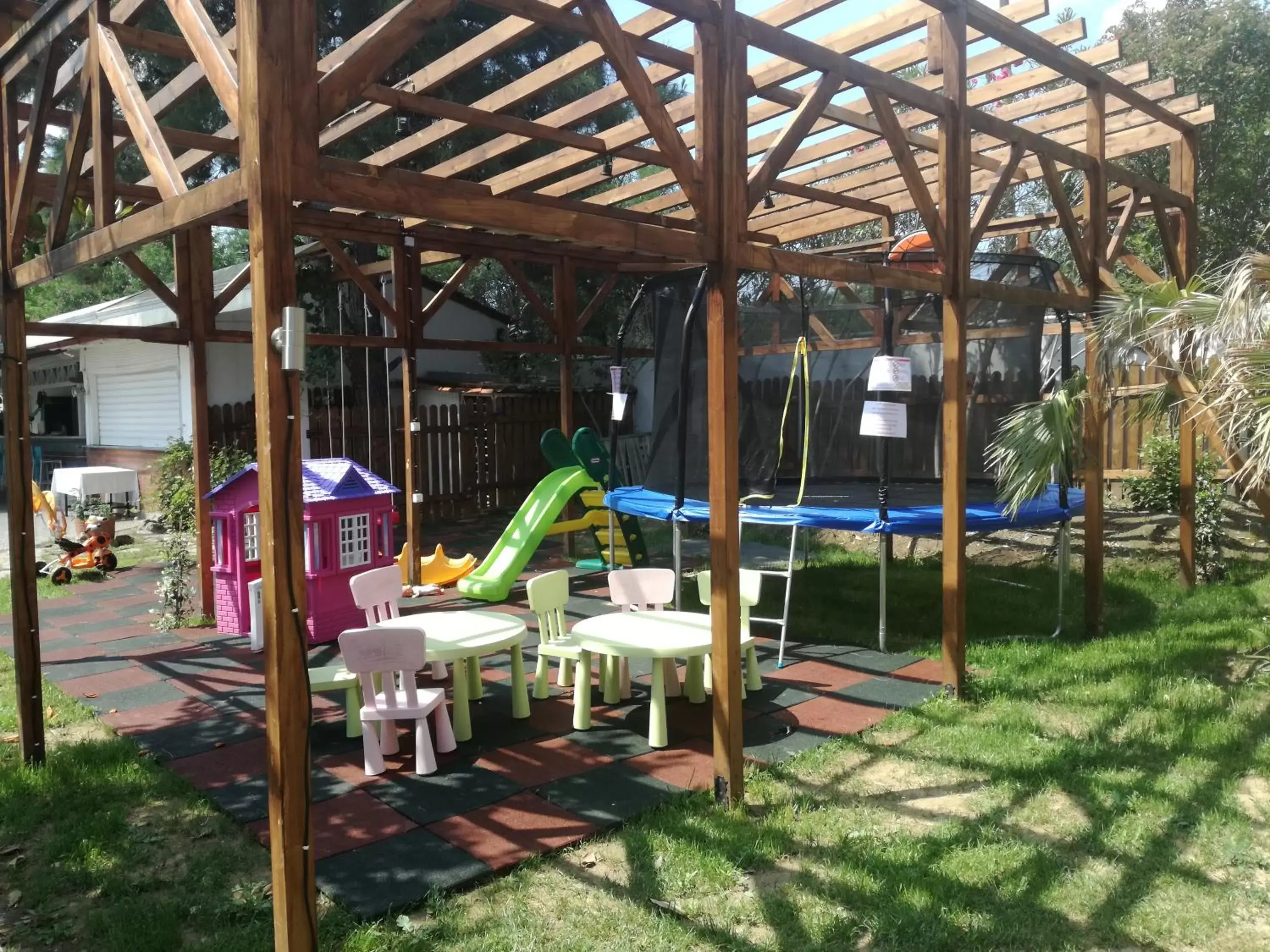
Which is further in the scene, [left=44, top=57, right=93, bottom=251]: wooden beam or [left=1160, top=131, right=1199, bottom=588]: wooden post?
[left=1160, top=131, right=1199, bottom=588]: wooden post

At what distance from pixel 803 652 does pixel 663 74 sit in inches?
159

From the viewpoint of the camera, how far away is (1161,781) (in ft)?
12.8

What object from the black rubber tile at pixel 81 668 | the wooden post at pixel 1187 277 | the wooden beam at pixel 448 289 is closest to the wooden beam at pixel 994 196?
the wooden post at pixel 1187 277

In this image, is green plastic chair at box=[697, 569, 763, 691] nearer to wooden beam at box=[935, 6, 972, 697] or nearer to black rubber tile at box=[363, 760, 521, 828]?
wooden beam at box=[935, 6, 972, 697]

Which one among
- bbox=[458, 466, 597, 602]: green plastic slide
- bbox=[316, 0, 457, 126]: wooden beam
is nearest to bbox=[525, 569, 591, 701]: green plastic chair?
bbox=[458, 466, 597, 602]: green plastic slide

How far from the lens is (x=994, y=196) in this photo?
17.6ft

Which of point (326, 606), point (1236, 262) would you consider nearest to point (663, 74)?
point (1236, 262)

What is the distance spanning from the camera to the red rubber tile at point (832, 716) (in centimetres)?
466

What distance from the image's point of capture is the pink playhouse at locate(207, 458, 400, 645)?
21.4 ft

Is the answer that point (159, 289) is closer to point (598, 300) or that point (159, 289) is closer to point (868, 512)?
point (598, 300)

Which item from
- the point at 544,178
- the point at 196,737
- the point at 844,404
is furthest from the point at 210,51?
the point at 844,404

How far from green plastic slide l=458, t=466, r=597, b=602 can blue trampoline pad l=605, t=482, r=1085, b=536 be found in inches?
23.3

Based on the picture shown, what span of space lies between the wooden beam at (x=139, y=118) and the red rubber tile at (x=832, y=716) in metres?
3.66

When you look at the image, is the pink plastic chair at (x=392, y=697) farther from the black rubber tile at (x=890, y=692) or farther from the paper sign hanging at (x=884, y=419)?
the paper sign hanging at (x=884, y=419)
